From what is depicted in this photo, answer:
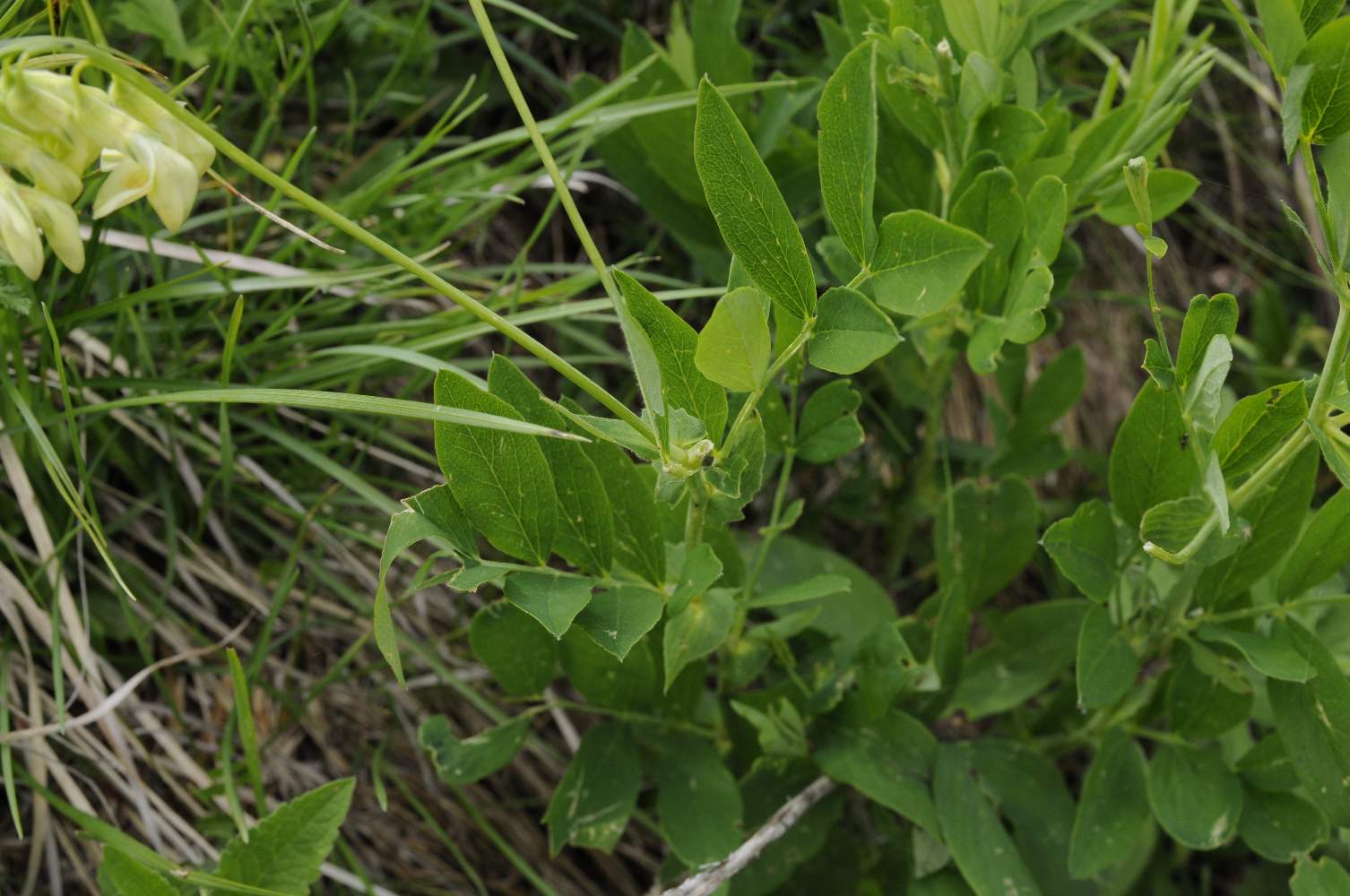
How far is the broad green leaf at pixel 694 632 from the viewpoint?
2.45 feet

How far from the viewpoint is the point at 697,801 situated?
0.89m

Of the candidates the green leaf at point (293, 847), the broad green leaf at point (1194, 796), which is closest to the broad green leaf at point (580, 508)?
the green leaf at point (293, 847)

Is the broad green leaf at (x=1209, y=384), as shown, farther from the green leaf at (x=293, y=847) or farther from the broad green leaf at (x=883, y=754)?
the green leaf at (x=293, y=847)

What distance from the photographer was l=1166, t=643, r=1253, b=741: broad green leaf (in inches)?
33.5

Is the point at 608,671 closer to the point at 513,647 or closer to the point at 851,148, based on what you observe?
the point at 513,647

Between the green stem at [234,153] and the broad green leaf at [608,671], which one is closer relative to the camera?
the green stem at [234,153]

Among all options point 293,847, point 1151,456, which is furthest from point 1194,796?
point 293,847

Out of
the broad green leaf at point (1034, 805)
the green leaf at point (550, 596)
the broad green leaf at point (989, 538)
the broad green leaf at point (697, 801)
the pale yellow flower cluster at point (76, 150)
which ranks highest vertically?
the pale yellow flower cluster at point (76, 150)

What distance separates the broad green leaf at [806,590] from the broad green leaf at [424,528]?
0.21m

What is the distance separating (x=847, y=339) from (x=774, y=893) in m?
0.56

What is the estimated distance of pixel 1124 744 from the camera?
0.91m

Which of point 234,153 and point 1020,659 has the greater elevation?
point 234,153

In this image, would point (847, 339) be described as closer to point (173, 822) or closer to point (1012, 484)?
point (1012, 484)

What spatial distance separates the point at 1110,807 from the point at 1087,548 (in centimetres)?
21
